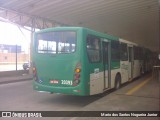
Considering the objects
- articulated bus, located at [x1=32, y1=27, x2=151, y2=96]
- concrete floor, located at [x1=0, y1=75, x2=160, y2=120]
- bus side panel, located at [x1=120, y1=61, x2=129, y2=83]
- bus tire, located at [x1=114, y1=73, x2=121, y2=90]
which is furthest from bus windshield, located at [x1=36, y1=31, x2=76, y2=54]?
bus side panel, located at [x1=120, y1=61, x2=129, y2=83]

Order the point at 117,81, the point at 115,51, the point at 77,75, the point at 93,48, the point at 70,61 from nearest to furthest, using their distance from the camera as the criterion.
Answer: the point at 77,75 < the point at 70,61 < the point at 93,48 < the point at 115,51 < the point at 117,81

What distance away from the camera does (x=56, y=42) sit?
913 centimetres

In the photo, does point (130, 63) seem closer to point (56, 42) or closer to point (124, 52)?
point (124, 52)

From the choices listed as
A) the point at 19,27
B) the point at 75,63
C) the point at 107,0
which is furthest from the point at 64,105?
the point at 19,27

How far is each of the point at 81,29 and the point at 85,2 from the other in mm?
7965

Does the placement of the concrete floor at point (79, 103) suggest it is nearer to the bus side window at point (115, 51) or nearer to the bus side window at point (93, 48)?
the bus side window at point (93, 48)

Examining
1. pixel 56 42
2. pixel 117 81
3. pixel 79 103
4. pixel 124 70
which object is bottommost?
pixel 79 103

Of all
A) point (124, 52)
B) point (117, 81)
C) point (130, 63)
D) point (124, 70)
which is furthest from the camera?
point (130, 63)

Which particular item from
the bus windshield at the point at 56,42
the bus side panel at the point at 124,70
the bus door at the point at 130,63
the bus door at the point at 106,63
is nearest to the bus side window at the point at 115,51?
the bus door at the point at 106,63

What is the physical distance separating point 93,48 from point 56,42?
139 centimetres

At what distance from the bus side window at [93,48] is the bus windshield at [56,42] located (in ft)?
2.01

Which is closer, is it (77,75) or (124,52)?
(77,75)

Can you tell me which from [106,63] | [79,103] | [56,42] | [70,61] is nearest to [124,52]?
[106,63]

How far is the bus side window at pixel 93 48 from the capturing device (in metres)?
9.01
